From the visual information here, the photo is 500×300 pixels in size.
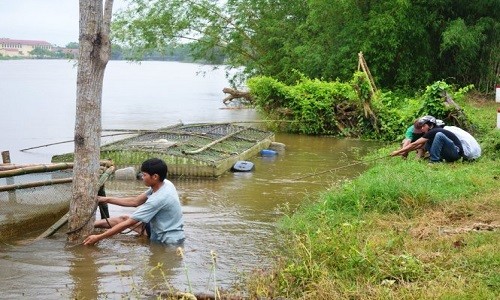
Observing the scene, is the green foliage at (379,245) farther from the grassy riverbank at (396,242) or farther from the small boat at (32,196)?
the small boat at (32,196)

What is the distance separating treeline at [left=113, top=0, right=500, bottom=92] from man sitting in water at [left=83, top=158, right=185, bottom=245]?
14159 mm

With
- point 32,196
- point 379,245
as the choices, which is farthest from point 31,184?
point 379,245

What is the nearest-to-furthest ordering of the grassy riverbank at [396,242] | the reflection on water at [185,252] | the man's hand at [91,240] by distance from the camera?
1. the grassy riverbank at [396,242]
2. the reflection on water at [185,252]
3. the man's hand at [91,240]

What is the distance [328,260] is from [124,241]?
294 centimetres

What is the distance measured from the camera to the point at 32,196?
301 inches

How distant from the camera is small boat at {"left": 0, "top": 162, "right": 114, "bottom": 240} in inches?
291

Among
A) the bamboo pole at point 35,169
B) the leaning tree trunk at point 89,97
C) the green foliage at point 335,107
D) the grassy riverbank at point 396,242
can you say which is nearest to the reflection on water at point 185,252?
the grassy riverbank at point 396,242

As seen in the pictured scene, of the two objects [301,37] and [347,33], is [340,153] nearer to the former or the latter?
[347,33]

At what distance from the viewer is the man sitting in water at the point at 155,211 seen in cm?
706

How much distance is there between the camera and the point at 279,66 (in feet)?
85.8

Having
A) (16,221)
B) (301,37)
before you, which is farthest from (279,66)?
(16,221)

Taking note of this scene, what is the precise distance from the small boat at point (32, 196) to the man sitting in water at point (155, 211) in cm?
66

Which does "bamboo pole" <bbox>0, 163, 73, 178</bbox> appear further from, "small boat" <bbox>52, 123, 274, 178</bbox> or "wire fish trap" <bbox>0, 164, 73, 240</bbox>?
"small boat" <bbox>52, 123, 274, 178</bbox>

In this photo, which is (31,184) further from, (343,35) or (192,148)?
(343,35)
